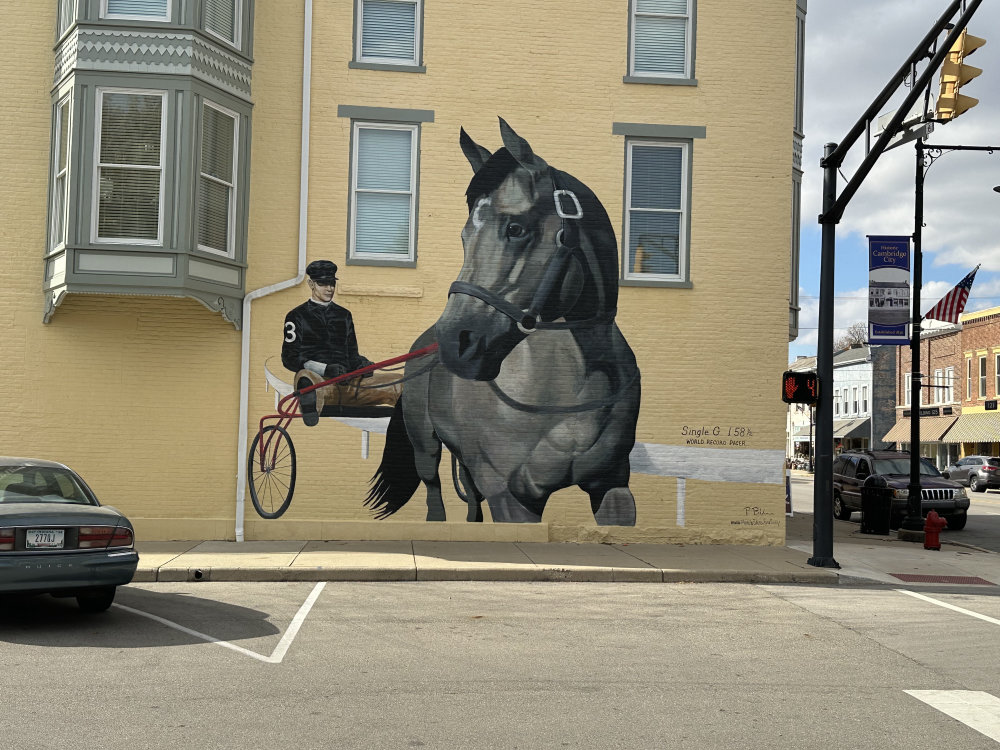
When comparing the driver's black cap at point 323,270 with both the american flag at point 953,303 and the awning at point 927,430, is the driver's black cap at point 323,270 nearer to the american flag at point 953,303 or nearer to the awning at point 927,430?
the american flag at point 953,303

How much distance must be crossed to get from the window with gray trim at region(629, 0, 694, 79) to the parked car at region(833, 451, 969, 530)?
10.6 metres

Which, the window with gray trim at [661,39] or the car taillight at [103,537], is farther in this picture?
the window with gray trim at [661,39]

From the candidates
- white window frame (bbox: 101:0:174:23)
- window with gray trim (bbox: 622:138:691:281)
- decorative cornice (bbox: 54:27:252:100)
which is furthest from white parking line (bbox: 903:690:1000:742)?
white window frame (bbox: 101:0:174:23)

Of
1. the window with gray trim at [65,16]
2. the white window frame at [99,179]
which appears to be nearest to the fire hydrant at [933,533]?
the white window frame at [99,179]

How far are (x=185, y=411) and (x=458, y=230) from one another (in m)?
5.01

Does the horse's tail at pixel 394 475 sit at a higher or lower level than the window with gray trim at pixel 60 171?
lower

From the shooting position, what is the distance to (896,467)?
2448 centimetres

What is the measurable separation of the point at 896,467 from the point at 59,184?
19.8 m

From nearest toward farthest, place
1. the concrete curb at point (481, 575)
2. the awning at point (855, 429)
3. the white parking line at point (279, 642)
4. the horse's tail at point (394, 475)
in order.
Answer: the white parking line at point (279, 642)
the concrete curb at point (481, 575)
the horse's tail at point (394, 475)
the awning at point (855, 429)

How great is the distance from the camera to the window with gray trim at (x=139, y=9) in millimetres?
14156

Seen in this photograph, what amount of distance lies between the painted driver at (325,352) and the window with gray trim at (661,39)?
607 centimetres

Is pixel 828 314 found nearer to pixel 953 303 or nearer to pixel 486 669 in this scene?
pixel 486 669

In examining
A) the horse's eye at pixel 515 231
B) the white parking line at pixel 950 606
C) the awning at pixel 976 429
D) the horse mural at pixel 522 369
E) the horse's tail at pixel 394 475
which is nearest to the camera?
the white parking line at pixel 950 606

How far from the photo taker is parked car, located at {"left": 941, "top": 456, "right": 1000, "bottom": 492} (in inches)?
1745
